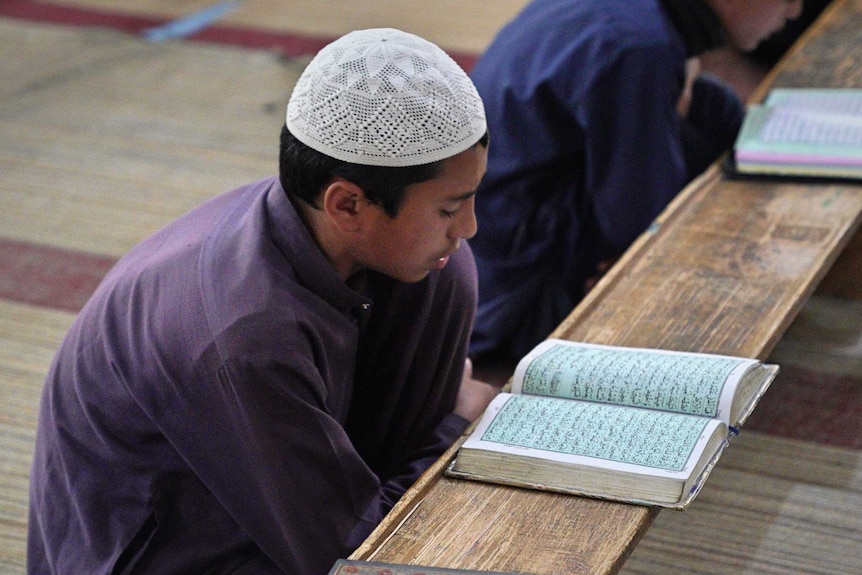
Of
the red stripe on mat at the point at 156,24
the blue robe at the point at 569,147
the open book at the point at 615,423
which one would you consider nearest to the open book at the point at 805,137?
the blue robe at the point at 569,147

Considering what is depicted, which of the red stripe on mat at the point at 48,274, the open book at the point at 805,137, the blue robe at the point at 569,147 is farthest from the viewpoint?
the red stripe on mat at the point at 48,274

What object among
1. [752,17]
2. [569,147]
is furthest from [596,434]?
[752,17]

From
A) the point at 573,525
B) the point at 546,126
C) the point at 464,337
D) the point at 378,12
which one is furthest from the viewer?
the point at 378,12

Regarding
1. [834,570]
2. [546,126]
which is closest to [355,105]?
[546,126]

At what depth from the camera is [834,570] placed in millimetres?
1854

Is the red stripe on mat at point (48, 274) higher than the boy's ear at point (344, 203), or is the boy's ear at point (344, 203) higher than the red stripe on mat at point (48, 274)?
the boy's ear at point (344, 203)

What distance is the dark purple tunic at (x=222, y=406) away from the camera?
1312 millimetres

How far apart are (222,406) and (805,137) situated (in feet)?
4.82

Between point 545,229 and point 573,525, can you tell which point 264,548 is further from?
point 545,229

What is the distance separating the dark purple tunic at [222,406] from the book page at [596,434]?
0.14 m

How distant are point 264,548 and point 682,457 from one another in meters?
0.52

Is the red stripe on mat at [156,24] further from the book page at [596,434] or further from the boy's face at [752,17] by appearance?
the book page at [596,434]

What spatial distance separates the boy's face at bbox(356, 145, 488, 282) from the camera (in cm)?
135

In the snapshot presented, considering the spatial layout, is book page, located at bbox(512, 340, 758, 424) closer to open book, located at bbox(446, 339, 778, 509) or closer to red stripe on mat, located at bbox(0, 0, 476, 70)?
open book, located at bbox(446, 339, 778, 509)
